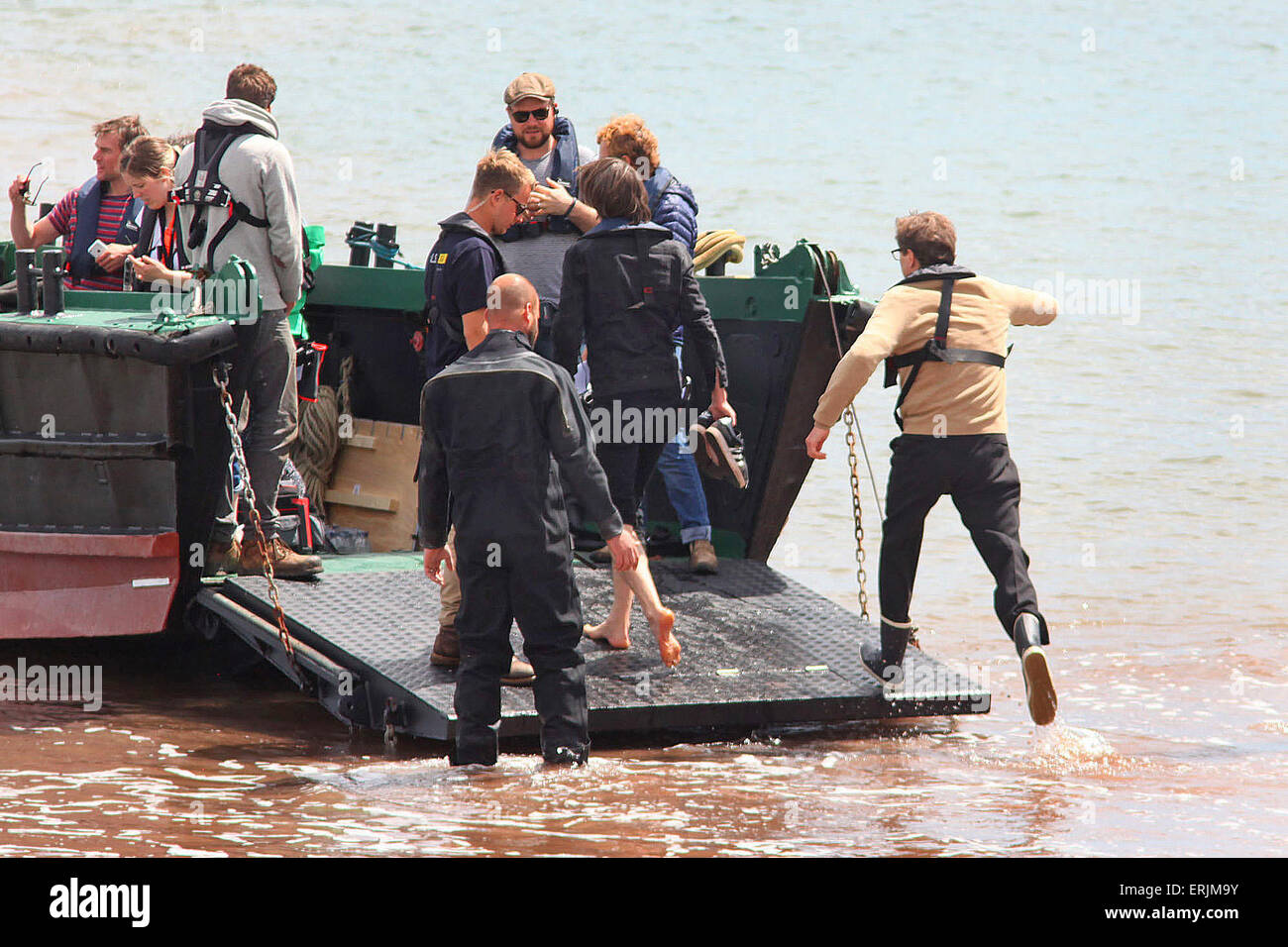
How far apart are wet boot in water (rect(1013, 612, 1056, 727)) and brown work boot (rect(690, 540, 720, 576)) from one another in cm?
169

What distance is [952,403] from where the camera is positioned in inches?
229

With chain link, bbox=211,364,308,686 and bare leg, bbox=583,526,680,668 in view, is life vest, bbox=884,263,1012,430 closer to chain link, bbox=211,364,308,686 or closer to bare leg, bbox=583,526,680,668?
bare leg, bbox=583,526,680,668

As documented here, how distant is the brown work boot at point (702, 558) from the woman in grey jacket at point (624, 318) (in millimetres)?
957

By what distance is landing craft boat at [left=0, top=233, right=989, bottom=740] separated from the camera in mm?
6105

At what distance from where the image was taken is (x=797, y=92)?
3047cm

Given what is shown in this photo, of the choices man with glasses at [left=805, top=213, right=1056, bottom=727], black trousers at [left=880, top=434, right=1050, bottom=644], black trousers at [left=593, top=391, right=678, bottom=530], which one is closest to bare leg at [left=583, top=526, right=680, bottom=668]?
black trousers at [left=593, top=391, right=678, bottom=530]

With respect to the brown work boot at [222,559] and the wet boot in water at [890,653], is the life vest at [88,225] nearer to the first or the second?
the brown work boot at [222,559]

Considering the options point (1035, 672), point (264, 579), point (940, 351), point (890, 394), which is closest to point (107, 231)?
point (264, 579)

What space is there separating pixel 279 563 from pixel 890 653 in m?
2.29

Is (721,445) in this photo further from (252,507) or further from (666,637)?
(252,507)

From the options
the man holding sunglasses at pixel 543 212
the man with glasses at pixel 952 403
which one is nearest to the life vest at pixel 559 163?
the man holding sunglasses at pixel 543 212
